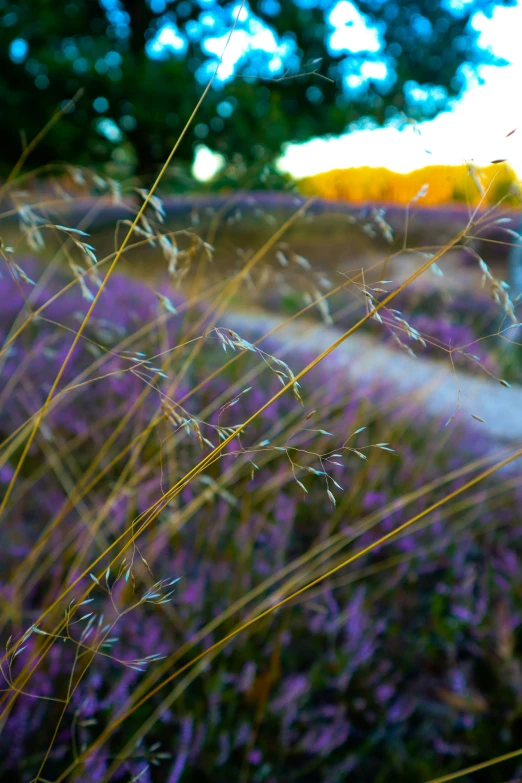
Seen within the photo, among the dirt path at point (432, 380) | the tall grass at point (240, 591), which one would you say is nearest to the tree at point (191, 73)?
the dirt path at point (432, 380)

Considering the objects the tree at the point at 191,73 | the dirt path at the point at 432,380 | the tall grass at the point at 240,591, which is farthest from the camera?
the tree at the point at 191,73

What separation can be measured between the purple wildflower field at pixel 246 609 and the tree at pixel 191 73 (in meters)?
5.71

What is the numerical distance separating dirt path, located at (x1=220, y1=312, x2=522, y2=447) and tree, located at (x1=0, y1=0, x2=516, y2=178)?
118 inches

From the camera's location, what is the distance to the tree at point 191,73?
7988 millimetres

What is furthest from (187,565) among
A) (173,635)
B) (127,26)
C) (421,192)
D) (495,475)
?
(127,26)

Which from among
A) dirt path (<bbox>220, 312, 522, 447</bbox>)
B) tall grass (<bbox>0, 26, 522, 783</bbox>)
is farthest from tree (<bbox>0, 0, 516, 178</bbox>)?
tall grass (<bbox>0, 26, 522, 783</bbox>)

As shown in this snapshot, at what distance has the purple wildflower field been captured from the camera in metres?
1.51

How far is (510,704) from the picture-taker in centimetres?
196

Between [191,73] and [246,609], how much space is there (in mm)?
8009

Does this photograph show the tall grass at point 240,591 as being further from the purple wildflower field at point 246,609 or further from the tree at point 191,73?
the tree at point 191,73

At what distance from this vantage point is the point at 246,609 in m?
1.97

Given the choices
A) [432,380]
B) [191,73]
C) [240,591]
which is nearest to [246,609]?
[240,591]

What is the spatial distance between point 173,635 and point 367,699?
63 centimetres

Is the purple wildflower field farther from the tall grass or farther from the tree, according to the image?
the tree
